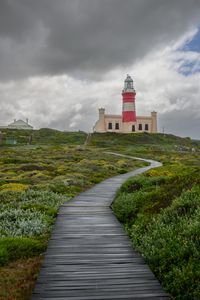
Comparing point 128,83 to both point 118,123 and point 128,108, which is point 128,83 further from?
point 118,123

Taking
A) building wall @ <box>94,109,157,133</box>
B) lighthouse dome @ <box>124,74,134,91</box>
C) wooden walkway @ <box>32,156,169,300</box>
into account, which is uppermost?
lighthouse dome @ <box>124,74,134,91</box>

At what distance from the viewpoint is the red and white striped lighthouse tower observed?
427 feet

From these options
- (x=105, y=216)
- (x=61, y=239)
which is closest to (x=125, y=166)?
(x=105, y=216)

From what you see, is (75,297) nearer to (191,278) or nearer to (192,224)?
(191,278)

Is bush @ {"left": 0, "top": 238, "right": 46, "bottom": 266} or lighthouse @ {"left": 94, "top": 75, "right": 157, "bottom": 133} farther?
lighthouse @ {"left": 94, "top": 75, "right": 157, "bottom": 133}

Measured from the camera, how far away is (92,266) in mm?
9320

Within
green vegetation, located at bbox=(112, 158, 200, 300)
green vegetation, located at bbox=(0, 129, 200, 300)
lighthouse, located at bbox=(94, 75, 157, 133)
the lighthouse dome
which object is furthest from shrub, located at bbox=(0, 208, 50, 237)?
the lighthouse dome

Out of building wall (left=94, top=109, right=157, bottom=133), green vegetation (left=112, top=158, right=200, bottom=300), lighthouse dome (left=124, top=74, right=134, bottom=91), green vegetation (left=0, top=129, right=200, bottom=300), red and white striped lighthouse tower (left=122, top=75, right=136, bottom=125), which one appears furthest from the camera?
lighthouse dome (left=124, top=74, right=134, bottom=91)

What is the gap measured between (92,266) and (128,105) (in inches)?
4837

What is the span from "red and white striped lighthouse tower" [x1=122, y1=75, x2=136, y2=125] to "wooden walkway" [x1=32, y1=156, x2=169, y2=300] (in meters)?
116

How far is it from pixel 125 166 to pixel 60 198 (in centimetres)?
2964

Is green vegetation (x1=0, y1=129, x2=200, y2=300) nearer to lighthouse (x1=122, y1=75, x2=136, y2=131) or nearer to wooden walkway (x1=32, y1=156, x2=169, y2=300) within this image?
wooden walkway (x1=32, y1=156, x2=169, y2=300)

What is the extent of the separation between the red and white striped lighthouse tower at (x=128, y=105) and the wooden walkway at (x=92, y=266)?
382 ft

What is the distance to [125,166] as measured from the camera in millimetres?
49531
